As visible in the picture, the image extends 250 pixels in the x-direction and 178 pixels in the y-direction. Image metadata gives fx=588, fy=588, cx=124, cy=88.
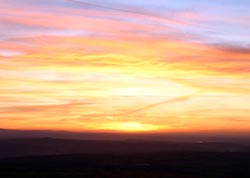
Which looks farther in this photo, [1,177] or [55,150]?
[55,150]

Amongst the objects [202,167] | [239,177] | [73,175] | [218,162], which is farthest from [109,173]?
[218,162]

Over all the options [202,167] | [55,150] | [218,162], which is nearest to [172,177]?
[202,167]

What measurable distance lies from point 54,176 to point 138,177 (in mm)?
10057

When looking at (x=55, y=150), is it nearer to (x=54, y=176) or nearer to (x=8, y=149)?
(x=8, y=149)

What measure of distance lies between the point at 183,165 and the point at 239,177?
68.3ft

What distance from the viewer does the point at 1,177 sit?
67812 mm

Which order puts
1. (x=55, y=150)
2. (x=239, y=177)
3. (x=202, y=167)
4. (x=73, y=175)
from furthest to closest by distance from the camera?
(x=55, y=150) < (x=202, y=167) < (x=239, y=177) < (x=73, y=175)

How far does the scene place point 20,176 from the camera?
228ft

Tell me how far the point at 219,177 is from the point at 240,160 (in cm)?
3507

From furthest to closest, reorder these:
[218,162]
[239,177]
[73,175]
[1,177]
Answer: [218,162] → [239,177] → [73,175] → [1,177]

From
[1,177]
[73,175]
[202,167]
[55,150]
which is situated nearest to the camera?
[1,177]

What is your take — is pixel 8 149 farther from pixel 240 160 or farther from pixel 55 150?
pixel 240 160

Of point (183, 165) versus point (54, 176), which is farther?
point (183, 165)

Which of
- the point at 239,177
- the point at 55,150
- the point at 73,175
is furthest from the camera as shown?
the point at 55,150
